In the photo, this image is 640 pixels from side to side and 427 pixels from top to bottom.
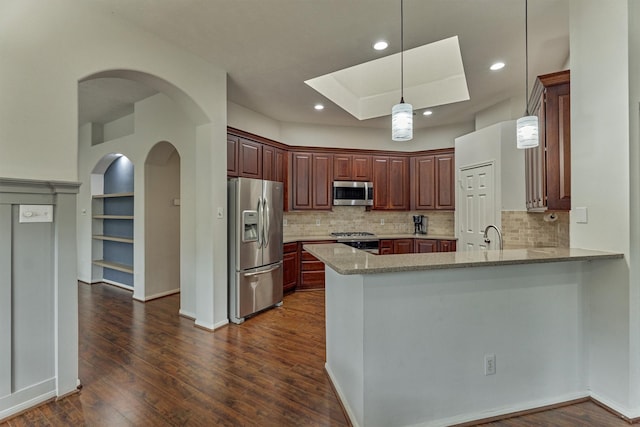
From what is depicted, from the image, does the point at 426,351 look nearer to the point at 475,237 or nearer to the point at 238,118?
the point at 475,237

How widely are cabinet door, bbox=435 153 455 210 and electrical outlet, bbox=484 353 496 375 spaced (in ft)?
11.7

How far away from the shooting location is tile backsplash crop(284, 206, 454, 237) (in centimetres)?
560

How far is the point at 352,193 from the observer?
5445 mm

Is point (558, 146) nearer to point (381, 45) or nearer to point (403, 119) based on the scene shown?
point (403, 119)

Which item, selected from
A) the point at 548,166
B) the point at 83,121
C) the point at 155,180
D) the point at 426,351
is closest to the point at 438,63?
the point at 548,166

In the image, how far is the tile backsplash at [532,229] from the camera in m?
3.55

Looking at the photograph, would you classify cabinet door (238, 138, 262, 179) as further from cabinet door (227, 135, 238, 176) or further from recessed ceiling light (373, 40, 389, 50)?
recessed ceiling light (373, 40, 389, 50)

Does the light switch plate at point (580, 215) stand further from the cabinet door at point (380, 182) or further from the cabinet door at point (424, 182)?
the cabinet door at point (380, 182)

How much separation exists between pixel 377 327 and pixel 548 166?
6.55ft

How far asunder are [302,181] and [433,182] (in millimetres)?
2295

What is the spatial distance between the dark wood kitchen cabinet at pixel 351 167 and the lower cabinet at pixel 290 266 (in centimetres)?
148

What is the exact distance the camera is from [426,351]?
181cm

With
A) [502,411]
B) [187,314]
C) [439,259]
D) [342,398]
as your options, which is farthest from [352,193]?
[502,411]

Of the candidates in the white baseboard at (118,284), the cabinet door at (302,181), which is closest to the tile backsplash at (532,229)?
the cabinet door at (302,181)
